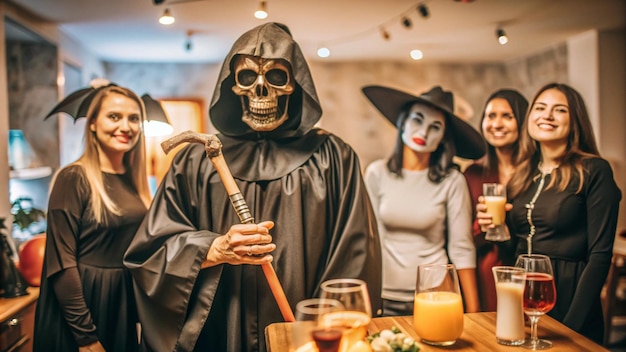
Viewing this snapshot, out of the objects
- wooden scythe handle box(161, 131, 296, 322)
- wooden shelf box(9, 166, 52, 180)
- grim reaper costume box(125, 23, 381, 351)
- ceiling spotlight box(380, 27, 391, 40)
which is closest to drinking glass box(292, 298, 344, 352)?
wooden scythe handle box(161, 131, 296, 322)

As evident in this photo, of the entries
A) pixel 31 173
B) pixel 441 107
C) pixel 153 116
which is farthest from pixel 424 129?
pixel 31 173

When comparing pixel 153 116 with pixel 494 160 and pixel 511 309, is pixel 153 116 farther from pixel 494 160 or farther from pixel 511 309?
pixel 511 309

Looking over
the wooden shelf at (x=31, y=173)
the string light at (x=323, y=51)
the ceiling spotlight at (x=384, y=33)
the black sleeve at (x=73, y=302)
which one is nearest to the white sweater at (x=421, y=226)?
the black sleeve at (x=73, y=302)

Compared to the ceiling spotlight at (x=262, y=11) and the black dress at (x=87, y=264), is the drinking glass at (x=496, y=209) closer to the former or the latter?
the black dress at (x=87, y=264)

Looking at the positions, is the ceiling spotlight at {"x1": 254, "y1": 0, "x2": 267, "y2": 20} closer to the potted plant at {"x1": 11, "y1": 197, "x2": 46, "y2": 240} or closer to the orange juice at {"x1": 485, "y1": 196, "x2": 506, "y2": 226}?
the potted plant at {"x1": 11, "y1": 197, "x2": 46, "y2": 240}

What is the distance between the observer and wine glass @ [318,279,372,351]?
1047 millimetres

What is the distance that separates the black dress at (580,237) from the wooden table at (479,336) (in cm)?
→ 67

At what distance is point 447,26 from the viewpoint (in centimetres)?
454

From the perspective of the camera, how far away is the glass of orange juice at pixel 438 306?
4.26ft

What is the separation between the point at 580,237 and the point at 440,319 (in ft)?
3.70

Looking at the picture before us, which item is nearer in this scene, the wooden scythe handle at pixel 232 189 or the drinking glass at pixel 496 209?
the wooden scythe handle at pixel 232 189

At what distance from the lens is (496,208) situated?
2264 mm

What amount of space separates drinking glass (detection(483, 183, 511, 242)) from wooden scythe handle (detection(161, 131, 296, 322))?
100 cm

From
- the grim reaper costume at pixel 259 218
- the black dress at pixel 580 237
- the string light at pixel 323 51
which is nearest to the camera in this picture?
the grim reaper costume at pixel 259 218
